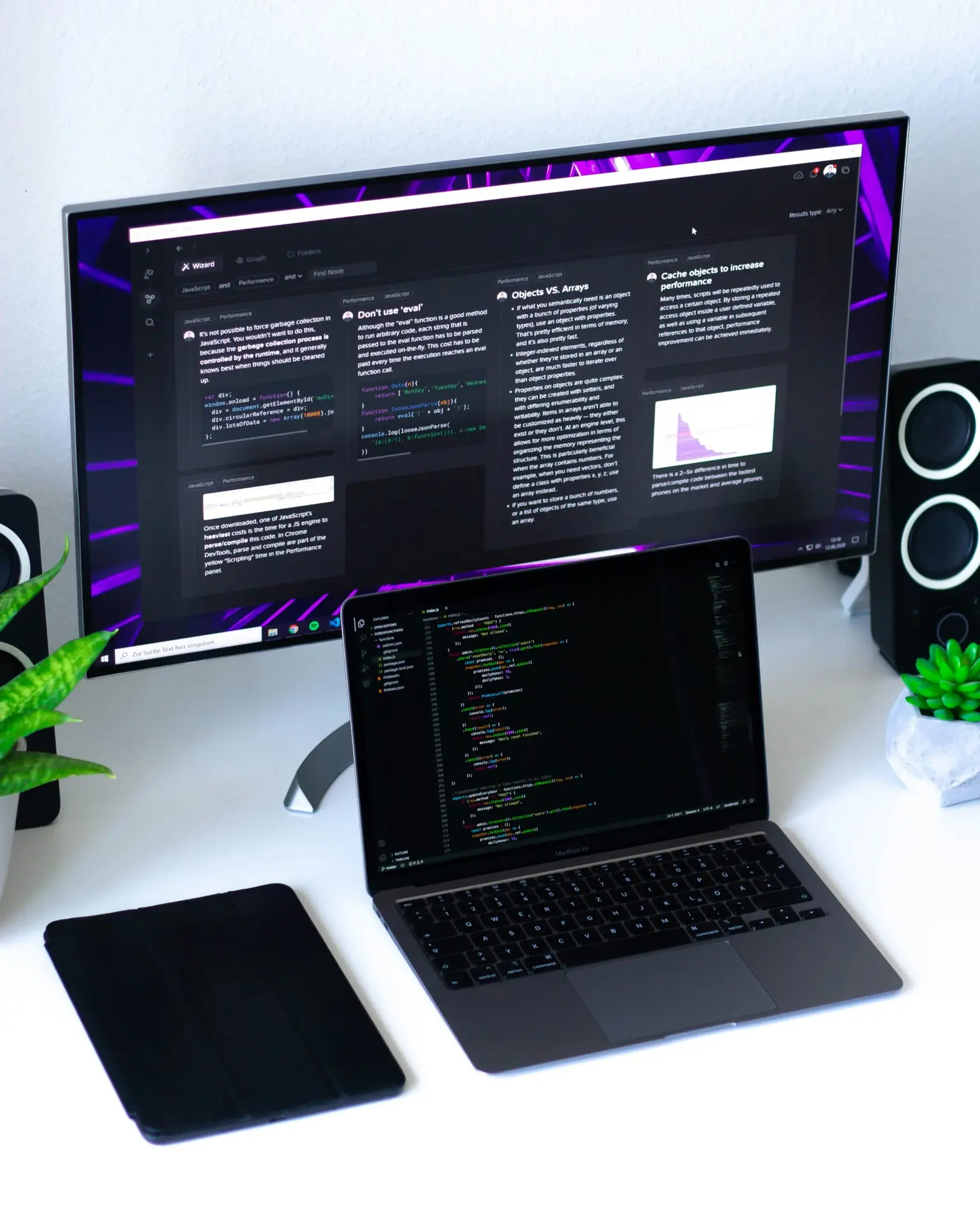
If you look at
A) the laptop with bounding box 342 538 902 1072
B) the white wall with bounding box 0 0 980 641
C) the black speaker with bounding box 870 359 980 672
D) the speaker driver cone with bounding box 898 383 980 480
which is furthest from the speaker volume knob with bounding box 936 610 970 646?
the white wall with bounding box 0 0 980 641

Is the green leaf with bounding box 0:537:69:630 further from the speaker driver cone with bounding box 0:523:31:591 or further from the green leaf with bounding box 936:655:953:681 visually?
the green leaf with bounding box 936:655:953:681

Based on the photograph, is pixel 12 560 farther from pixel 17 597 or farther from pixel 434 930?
pixel 434 930

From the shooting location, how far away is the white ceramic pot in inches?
39.4

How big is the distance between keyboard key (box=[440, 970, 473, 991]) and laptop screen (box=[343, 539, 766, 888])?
9 cm

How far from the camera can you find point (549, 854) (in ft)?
3.54

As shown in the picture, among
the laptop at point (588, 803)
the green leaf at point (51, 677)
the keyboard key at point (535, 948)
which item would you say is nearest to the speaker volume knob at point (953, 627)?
the laptop at point (588, 803)

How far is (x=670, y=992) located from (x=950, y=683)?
318 millimetres

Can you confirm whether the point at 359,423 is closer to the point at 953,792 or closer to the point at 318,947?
the point at 318,947

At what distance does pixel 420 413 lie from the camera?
3.58 feet

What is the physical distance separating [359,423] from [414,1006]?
377 millimetres

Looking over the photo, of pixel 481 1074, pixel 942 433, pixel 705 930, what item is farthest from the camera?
pixel 942 433

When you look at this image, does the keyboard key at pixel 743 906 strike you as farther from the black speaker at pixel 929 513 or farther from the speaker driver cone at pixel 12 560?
the speaker driver cone at pixel 12 560

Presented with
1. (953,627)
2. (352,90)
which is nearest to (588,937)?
(953,627)

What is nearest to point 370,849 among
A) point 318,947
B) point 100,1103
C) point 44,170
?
point 318,947
